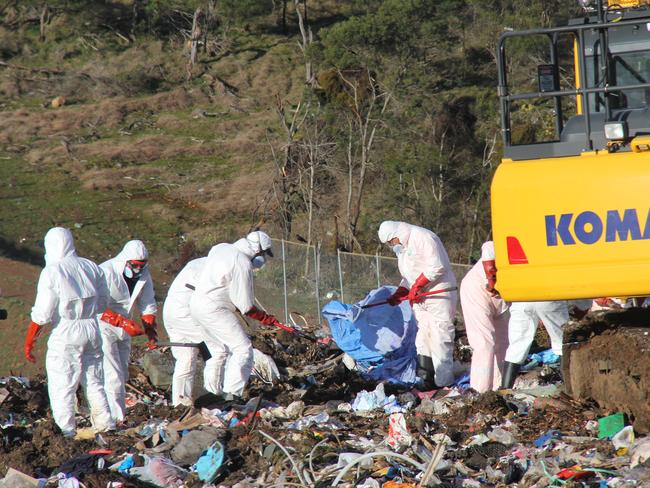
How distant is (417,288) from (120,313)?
2.92 m

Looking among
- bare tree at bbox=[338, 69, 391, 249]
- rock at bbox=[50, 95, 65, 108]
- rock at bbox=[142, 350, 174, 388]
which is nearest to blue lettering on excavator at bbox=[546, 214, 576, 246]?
rock at bbox=[142, 350, 174, 388]

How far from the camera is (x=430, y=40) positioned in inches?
1175

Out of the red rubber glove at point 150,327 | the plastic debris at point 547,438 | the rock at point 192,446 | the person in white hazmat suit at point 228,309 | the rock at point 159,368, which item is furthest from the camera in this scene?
the rock at point 159,368

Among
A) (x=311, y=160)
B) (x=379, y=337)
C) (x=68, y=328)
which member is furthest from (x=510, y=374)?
(x=311, y=160)

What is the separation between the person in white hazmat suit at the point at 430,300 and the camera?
1037 centimetres

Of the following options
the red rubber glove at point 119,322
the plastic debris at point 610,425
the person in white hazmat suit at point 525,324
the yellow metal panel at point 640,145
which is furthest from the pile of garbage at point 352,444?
the yellow metal panel at point 640,145

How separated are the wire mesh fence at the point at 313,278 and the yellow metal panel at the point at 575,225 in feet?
27.5

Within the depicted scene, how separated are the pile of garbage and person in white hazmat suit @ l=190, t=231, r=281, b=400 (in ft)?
0.89

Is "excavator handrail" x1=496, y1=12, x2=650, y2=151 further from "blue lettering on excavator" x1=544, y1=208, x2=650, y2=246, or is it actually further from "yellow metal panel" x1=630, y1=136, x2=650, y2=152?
"blue lettering on excavator" x1=544, y1=208, x2=650, y2=246

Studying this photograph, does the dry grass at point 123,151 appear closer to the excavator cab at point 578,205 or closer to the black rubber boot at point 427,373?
the black rubber boot at point 427,373

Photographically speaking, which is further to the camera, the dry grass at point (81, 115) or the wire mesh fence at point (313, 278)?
the dry grass at point (81, 115)

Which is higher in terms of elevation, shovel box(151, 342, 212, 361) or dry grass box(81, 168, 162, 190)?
dry grass box(81, 168, 162, 190)

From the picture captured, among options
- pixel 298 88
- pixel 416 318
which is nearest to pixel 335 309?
pixel 416 318

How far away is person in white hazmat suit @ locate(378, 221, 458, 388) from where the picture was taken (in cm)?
1037
